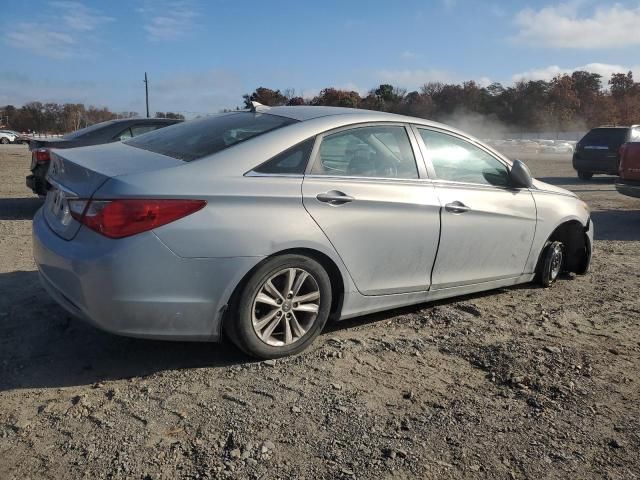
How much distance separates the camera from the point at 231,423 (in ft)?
9.31

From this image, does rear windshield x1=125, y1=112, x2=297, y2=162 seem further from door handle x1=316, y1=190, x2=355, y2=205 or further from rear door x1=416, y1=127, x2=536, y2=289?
rear door x1=416, y1=127, x2=536, y2=289

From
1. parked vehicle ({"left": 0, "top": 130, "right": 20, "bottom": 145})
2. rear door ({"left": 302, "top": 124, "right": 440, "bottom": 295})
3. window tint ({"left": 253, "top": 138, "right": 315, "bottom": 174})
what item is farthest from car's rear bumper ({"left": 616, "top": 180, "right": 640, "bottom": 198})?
parked vehicle ({"left": 0, "top": 130, "right": 20, "bottom": 145})

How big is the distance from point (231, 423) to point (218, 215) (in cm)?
109

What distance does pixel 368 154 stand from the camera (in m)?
4.00

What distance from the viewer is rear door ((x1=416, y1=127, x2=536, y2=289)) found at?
14.0ft

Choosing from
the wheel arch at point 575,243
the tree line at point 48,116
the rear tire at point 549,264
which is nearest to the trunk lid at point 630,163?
the wheel arch at point 575,243

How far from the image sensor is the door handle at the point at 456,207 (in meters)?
4.20

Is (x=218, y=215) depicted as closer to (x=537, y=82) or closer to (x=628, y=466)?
(x=628, y=466)

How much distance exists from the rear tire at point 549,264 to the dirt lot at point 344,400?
651 millimetres

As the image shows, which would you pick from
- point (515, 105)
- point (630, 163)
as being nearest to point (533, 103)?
point (515, 105)

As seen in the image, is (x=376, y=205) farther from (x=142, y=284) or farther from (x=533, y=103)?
(x=533, y=103)

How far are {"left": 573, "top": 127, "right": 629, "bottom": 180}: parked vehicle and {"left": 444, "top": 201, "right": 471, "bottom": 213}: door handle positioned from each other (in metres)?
14.8

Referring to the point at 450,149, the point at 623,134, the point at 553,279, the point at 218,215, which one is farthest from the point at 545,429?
the point at 623,134

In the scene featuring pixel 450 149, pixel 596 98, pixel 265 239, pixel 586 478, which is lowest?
pixel 586 478
